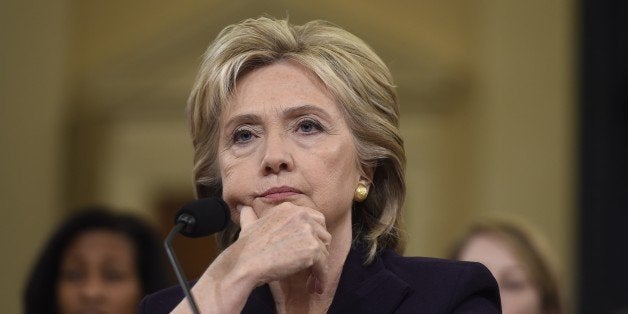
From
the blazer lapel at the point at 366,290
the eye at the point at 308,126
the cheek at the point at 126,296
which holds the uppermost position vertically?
the eye at the point at 308,126

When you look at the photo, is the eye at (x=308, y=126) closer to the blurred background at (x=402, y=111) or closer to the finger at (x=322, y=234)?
the finger at (x=322, y=234)

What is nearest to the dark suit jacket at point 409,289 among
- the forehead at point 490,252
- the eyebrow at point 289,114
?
the eyebrow at point 289,114

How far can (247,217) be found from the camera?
304cm

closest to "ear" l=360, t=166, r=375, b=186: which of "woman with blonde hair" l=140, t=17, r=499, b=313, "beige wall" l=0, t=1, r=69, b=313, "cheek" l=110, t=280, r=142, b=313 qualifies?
"woman with blonde hair" l=140, t=17, r=499, b=313

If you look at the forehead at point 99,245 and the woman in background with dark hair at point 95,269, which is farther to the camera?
the forehead at point 99,245

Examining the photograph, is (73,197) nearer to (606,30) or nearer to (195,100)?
(606,30)

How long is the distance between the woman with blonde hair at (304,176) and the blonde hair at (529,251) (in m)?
1.73

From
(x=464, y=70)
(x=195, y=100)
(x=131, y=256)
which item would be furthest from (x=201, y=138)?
(x=464, y=70)

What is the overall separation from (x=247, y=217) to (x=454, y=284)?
1.55 ft

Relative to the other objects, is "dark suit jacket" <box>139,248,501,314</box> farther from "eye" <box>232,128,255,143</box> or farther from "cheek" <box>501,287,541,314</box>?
"cheek" <box>501,287,541,314</box>

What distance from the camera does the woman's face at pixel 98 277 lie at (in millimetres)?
4605

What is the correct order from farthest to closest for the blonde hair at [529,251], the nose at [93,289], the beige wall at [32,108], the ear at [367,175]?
1. the beige wall at [32,108]
2. the blonde hair at [529,251]
3. the nose at [93,289]
4. the ear at [367,175]

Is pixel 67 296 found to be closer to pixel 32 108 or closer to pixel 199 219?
pixel 199 219

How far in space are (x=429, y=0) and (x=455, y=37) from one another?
Answer: 0.30 meters
